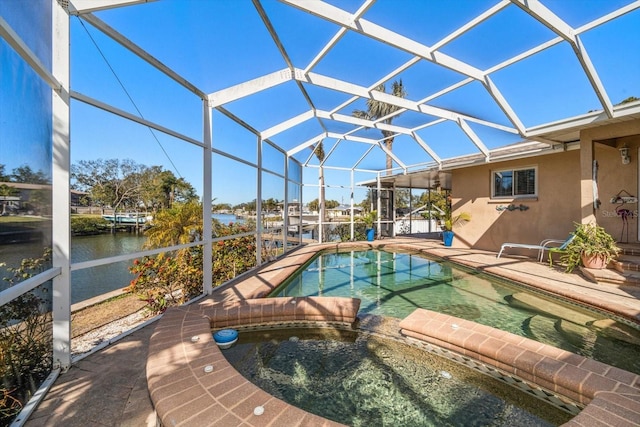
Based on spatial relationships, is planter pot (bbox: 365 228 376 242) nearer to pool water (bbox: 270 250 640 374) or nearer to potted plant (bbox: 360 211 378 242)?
potted plant (bbox: 360 211 378 242)

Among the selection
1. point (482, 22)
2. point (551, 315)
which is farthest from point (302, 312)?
point (482, 22)

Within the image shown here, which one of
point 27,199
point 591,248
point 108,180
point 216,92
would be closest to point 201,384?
point 27,199

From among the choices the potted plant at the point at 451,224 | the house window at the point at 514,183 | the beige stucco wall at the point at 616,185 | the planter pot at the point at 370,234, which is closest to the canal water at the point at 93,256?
the beige stucco wall at the point at 616,185

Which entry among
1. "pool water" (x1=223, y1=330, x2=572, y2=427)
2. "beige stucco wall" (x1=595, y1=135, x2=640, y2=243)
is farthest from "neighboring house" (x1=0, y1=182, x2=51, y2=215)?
"beige stucco wall" (x1=595, y1=135, x2=640, y2=243)

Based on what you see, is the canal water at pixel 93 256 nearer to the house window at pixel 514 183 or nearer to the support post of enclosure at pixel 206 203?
the support post of enclosure at pixel 206 203

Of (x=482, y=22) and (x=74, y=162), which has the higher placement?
(x=482, y=22)

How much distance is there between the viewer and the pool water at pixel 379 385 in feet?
7.57

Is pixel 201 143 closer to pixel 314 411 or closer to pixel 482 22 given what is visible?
pixel 314 411

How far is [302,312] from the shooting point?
3.92 meters

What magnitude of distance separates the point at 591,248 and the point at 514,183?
13.2 ft

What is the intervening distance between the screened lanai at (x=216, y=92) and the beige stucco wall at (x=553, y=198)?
26.7 inches

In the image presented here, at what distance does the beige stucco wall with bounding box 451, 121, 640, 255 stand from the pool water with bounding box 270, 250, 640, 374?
2948 mm

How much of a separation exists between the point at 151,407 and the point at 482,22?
20.5ft

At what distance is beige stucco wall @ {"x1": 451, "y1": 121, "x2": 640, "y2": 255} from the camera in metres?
6.55
